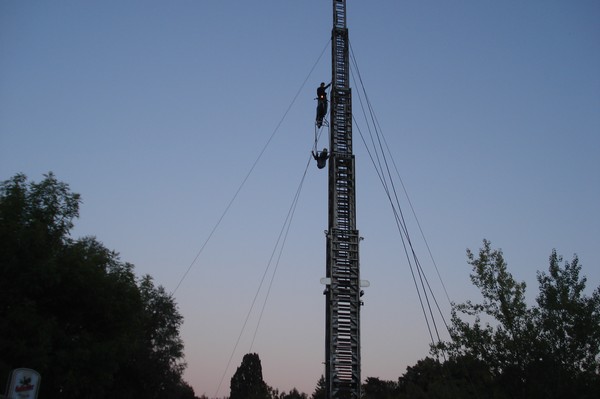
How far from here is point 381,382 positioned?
74.9 meters

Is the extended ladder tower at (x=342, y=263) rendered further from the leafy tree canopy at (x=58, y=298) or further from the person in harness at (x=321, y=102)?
the leafy tree canopy at (x=58, y=298)

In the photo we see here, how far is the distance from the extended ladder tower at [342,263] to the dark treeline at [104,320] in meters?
6.94

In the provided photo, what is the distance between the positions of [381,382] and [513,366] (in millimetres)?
58357

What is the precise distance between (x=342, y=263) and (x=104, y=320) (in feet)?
37.9

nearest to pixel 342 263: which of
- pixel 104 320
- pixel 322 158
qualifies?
pixel 322 158

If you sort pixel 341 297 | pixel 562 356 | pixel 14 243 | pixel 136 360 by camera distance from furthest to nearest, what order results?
1. pixel 136 360
2. pixel 14 243
3. pixel 562 356
4. pixel 341 297

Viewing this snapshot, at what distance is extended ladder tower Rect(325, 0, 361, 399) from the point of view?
14992 millimetres

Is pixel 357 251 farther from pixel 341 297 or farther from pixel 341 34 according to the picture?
pixel 341 34

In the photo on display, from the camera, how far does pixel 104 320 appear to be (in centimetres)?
2245

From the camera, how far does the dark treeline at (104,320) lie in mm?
18750

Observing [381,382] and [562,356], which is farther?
[381,382]

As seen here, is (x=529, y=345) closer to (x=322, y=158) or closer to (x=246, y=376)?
(x=322, y=158)

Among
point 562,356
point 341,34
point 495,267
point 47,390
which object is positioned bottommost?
point 47,390

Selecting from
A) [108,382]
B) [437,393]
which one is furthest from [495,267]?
[108,382]
